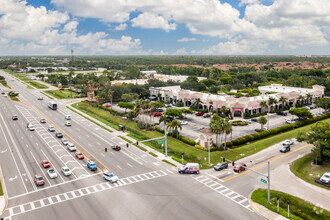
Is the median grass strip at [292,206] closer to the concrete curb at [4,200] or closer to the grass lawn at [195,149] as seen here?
the grass lawn at [195,149]

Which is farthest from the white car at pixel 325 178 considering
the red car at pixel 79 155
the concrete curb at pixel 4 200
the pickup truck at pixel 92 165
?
the concrete curb at pixel 4 200

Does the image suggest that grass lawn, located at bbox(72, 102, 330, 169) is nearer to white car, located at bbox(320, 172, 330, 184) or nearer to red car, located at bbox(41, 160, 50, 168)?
white car, located at bbox(320, 172, 330, 184)

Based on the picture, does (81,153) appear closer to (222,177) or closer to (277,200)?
(222,177)

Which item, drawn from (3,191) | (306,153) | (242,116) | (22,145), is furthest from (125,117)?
(306,153)

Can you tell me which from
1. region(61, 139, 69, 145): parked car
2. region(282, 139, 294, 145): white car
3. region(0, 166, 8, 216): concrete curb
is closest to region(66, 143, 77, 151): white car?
region(61, 139, 69, 145): parked car

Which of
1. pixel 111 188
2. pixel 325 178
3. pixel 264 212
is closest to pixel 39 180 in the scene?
pixel 111 188
